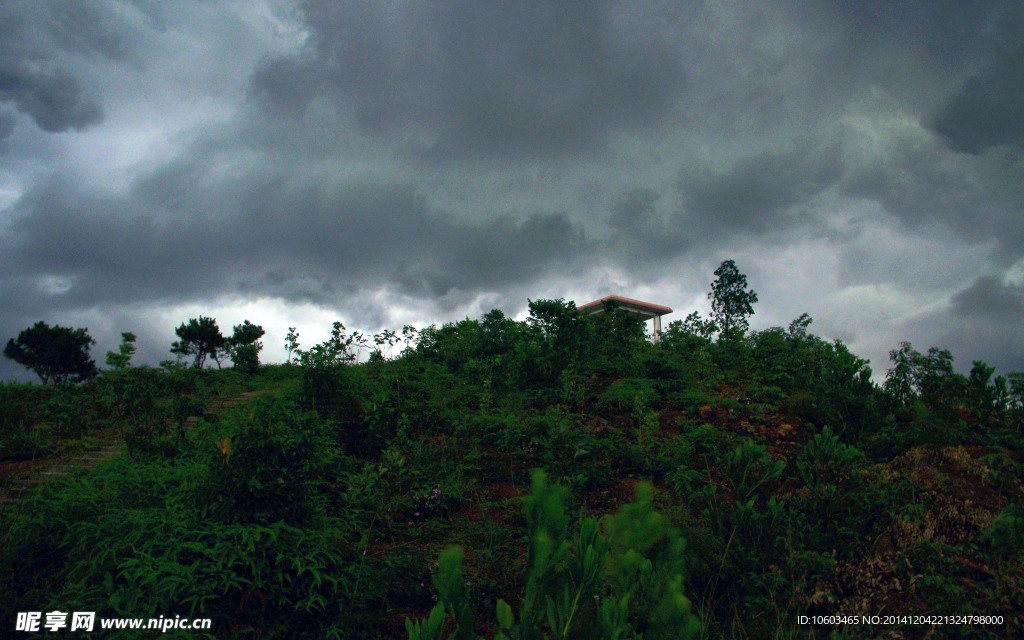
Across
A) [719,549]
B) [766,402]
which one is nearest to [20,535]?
[719,549]

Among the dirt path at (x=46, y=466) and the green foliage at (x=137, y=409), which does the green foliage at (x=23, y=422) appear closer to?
the dirt path at (x=46, y=466)

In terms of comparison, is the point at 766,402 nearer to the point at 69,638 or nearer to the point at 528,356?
the point at 528,356

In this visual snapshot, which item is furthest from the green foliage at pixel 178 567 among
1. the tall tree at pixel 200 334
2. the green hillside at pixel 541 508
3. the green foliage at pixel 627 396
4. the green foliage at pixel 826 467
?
the tall tree at pixel 200 334

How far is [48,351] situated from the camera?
24109mm

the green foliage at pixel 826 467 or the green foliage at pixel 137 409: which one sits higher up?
the green foliage at pixel 137 409

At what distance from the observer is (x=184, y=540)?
4.20m

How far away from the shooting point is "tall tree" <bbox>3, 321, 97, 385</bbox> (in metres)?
24.1

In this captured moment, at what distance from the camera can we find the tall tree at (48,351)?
79.0 feet

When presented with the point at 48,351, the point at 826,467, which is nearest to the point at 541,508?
the point at 826,467

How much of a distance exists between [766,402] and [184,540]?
7020 millimetres

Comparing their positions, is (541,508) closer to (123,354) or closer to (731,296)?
(123,354)

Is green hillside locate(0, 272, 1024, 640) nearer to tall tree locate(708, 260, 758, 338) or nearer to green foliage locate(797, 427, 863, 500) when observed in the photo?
green foliage locate(797, 427, 863, 500)

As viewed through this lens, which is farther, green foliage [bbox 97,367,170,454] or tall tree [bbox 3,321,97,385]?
tall tree [bbox 3,321,97,385]

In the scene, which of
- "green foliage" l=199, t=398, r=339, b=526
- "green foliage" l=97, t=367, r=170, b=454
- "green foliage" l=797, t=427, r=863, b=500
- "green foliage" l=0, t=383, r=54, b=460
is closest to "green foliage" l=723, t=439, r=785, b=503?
"green foliage" l=797, t=427, r=863, b=500
